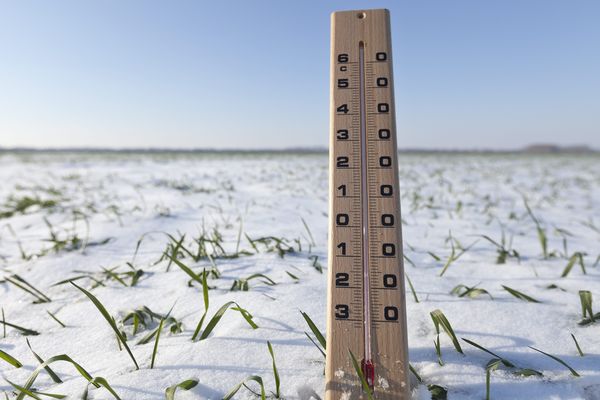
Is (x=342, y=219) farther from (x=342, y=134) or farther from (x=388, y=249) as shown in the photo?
(x=342, y=134)

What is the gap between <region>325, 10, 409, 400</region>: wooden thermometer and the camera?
0.94 metres

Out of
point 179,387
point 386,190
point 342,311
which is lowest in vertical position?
point 179,387

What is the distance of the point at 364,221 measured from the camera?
3.46ft

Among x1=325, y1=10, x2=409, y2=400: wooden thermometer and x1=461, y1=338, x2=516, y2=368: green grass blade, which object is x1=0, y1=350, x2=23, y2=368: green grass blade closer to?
x1=325, y1=10, x2=409, y2=400: wooden thermometer

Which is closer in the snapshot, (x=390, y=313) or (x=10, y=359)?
(x=390, y=313)

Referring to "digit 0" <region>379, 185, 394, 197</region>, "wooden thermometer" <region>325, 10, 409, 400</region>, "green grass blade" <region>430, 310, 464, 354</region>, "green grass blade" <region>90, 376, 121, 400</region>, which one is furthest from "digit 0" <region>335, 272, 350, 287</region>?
"green grass blade" <region>90, 376, 121, 400</region>

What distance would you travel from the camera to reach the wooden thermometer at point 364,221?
3.09 feet

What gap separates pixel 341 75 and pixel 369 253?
1.98 feet

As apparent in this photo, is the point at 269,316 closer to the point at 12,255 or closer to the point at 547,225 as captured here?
the point at 12,255

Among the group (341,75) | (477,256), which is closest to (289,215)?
(477,256)

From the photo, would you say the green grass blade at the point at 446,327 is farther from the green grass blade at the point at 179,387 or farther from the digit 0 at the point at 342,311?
the green grass blade at the point at 179,387

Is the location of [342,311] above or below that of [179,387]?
above

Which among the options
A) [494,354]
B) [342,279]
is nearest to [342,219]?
[342,279]

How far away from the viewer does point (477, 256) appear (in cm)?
238
